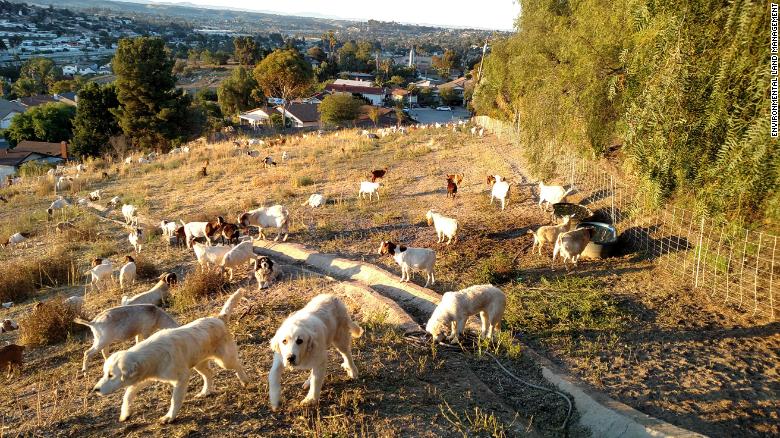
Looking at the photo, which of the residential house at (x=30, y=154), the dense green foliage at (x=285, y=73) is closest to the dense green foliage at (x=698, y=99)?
the dense green foliage at (x=285, y=73)

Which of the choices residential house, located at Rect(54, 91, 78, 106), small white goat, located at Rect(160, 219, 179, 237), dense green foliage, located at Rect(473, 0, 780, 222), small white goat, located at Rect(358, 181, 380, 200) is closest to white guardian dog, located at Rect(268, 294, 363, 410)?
dense green foliage, located at Rect(473, 0, 780, 222)

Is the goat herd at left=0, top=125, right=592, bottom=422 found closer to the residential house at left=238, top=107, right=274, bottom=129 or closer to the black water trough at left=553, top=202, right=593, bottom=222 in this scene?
the black water trough at left=553, top=202, right=593, bottom=222

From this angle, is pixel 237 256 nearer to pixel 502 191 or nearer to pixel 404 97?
pixel 502 191

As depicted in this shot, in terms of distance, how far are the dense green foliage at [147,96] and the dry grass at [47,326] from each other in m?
28.7

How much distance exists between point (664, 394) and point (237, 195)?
14769 mm

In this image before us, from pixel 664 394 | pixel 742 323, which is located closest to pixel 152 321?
pixel 664 394

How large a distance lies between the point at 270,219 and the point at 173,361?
7.79 meters

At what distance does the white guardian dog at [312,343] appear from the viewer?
5.11 meters

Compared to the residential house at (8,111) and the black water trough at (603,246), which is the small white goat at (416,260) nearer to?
the black water trough at (603,246)

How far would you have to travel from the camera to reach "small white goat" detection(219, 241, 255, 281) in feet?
33.3

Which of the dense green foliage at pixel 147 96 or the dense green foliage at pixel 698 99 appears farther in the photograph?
the dense green foliage at pixel 147 96

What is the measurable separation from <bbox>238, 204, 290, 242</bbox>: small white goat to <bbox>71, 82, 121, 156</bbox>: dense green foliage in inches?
1145

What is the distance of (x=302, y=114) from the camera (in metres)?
60.0

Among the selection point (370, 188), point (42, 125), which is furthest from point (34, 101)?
point (370, 188)
